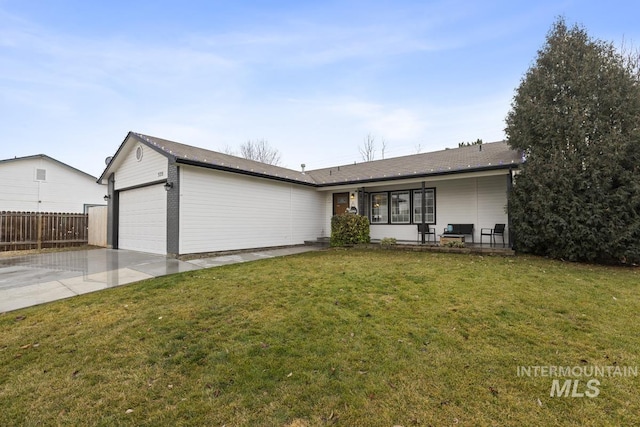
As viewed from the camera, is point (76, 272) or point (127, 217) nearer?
point (76, 272)

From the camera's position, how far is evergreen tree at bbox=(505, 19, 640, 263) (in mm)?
7184

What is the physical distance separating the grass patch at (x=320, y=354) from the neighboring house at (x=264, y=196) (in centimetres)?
488

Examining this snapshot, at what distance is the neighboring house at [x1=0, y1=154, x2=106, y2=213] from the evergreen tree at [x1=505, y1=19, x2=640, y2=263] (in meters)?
22.1

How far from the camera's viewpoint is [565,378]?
245cm

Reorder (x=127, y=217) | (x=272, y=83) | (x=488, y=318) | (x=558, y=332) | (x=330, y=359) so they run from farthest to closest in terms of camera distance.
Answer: (x=272, y=83)
(x=127, y=217)
(x=488, y=318)
(x=558, y=332)
(x=330, y=359)

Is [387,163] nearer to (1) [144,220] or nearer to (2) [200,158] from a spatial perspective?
(2) [200,158]

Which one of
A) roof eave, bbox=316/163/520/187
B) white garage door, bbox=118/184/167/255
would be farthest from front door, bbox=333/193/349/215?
white garage door, bbox=118/184/167/255

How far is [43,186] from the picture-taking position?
59.0 ft

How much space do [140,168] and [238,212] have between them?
4.38 meters

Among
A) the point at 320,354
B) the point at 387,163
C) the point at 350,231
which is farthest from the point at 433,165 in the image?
the point at 320,354

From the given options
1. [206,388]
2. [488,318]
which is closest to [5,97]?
[206,388]

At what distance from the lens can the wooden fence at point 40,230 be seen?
11.9m

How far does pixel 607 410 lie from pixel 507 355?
0.79 metres

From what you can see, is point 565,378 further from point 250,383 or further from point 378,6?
point 378,6
